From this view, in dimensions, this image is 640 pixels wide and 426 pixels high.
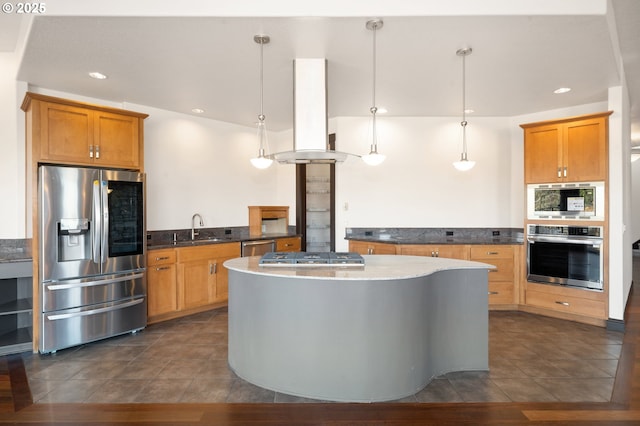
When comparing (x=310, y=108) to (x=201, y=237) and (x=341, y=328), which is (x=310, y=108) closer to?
(x=341, y=328)

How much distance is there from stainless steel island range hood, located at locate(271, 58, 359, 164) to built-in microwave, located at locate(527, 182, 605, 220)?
111 inches

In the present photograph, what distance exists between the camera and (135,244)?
149 inches

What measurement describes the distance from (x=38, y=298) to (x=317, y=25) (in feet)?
11.0

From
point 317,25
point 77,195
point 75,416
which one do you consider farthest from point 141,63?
point 75,416

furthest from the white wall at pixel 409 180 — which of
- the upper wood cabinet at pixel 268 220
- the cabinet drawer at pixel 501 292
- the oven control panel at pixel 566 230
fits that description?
the upper wood cabinet at pixel 268 220

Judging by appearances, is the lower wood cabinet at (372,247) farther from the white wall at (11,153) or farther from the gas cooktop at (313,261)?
the white wall at (11,153)

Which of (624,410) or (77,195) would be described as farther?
(77,195)

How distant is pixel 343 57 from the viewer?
305cm

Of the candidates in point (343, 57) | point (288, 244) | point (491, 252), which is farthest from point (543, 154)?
point (288, 244)

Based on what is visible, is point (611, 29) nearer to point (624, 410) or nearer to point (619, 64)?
point (619, 64)

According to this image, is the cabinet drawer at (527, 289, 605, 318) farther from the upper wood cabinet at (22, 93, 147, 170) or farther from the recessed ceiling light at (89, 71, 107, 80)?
the recessed ceiling light at (89, 71, 107, 80)

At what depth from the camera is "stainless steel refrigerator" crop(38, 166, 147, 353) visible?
10.6ft

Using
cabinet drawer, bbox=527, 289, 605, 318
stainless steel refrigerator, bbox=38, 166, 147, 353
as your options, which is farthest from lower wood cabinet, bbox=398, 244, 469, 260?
stainless steel refrigerator, bbox=38, 166, 147, 353

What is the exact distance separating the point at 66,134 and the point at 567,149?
5.37 meters
